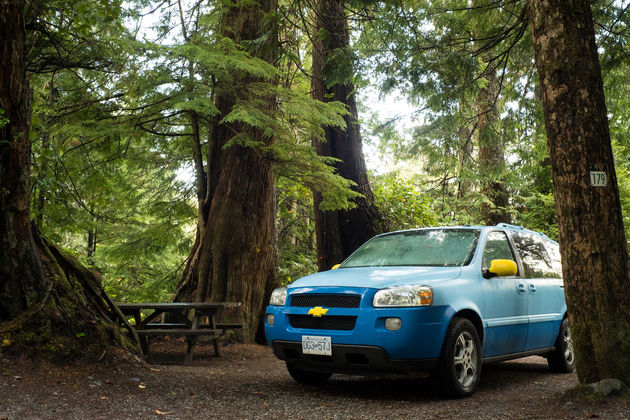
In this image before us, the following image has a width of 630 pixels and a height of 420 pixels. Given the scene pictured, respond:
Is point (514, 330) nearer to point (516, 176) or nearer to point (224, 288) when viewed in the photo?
point (224, 288)

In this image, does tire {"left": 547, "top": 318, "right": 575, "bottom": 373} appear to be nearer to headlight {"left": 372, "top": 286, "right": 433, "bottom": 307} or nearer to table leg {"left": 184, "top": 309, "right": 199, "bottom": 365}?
headlight {"left": 372, "top": 286, "right": 433, "bottom": 307}

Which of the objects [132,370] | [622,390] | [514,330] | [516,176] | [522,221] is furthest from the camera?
[522,221]

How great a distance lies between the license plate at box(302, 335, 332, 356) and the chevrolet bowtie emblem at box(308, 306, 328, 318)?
0.23 m

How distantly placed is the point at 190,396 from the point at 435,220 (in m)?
11.8

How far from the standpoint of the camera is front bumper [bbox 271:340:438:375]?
18.4 feet

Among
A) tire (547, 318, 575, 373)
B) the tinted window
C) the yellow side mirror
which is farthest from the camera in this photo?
the tinted window

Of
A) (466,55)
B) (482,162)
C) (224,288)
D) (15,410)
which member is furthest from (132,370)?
(482,162)


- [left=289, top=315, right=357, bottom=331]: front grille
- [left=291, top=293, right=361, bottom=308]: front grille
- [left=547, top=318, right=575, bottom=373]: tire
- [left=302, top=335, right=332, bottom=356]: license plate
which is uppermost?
[left=291, top=293, right=361, bottom=308]: front grille

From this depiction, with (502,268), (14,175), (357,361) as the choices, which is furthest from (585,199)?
(14,175)

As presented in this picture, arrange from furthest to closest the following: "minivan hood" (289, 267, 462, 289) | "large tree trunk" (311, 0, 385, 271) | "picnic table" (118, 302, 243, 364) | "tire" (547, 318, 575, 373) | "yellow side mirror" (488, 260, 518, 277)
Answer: "large tree trunk" (311, 0, 385, 271) → "picnic table" (118, 302, 243, 364) → "tire" (547, 318, 575, 373) → "yellow side mirror" (488, 260, 518, 277) → "minivan hood" (289, 267, 462, 289)

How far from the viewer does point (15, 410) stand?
4621mm

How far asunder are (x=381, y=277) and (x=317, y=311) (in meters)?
0.76

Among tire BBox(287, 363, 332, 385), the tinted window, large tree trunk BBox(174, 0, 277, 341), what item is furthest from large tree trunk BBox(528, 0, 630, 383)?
large tree trunk BBox(174, 0, 277, 341)

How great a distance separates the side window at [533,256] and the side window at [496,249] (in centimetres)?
27
